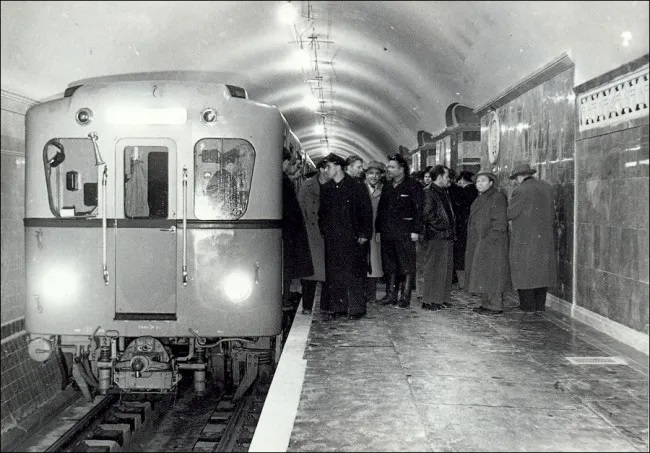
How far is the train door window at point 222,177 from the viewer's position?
21.7ft

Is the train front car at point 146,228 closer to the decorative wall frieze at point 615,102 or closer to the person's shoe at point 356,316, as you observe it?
the person's shoe at point 356,316

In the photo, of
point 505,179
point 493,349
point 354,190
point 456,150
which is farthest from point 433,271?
point 456,150

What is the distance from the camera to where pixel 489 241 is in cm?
895

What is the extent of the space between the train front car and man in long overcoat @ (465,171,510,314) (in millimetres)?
3237

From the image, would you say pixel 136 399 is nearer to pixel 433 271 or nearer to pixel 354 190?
pixel 354 190

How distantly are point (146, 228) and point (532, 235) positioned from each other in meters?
4.56

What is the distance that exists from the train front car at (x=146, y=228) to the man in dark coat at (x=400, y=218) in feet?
8.69

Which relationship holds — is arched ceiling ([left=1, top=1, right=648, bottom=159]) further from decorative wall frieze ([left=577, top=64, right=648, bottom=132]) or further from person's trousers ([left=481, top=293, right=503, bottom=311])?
person's trousers ([left=481, top=293, right=503, bottom=311])

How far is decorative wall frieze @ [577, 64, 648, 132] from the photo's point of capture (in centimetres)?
698

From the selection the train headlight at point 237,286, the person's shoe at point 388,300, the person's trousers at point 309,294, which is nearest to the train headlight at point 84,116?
the train headlight at point 237,286

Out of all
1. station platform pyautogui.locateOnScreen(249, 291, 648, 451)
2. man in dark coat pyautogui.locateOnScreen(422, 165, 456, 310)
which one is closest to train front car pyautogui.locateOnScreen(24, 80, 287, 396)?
station platform pyautogui.locateOnScreen(249, 291, 648, 451)

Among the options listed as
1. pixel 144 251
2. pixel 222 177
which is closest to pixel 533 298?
pixel 222 177

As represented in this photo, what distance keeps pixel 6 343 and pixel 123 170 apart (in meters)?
2.72

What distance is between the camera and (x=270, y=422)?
495 cm
